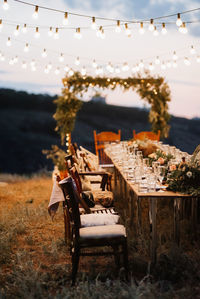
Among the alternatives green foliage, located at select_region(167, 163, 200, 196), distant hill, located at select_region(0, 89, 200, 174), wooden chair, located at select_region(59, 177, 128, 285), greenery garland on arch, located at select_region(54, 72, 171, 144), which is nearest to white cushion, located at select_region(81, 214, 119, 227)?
wooden chair, located at select_region(59, 177, 128, 285)

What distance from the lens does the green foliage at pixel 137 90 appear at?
8.48 m

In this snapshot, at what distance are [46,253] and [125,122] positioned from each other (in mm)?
18225

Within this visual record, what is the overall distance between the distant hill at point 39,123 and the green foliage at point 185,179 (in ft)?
56.7

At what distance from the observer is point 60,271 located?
3391 mm

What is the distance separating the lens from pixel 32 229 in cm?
484

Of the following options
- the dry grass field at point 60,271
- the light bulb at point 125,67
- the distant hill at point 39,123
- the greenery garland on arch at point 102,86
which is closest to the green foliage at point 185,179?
the dry grass field at point 60,271

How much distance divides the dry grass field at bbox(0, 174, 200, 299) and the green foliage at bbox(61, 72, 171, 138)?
12.6 feet

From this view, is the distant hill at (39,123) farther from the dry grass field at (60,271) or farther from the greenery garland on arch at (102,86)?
the dry grass field at (60,271)

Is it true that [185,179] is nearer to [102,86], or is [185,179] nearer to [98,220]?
[98,220]

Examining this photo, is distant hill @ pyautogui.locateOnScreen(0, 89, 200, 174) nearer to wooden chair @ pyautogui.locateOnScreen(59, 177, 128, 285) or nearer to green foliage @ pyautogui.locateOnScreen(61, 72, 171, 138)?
green foliage @ pyautogui.locateOnScreen(61, 72, 171, 138)

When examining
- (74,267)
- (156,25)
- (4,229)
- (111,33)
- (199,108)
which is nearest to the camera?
(74,267)

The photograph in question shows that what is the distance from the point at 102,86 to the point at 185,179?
544 centimetres

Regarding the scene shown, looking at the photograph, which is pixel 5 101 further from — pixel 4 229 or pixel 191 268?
pixel 191 268

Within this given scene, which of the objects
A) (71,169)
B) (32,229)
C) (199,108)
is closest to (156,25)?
(71,169)
